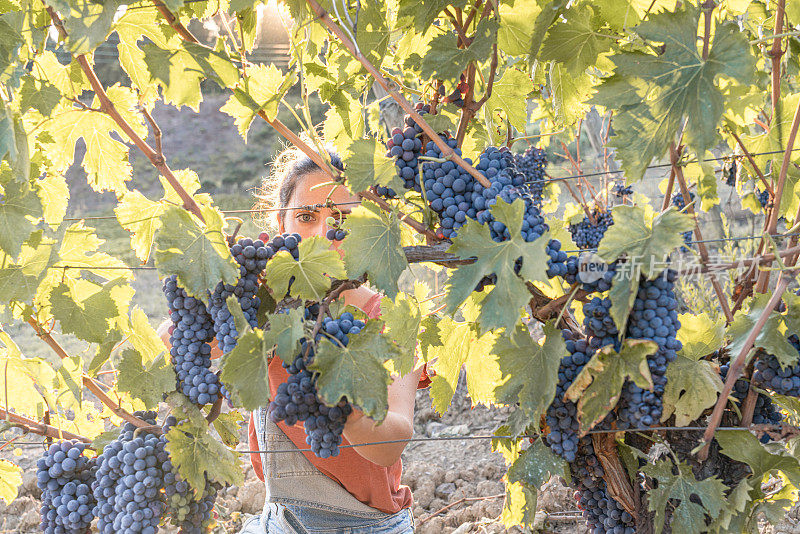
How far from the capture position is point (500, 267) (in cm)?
89

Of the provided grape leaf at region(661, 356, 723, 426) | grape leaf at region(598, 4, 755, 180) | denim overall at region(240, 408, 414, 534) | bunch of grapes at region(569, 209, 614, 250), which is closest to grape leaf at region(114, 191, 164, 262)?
denim overall at region(240, 408, 414, 534)

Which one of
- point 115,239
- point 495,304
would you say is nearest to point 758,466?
point 495,304

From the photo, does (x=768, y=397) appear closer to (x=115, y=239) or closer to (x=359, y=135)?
(x=359, y=135)

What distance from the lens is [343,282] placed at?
1.10 meters

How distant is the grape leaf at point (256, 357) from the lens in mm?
906

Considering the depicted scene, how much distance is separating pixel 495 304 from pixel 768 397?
0.56 metres

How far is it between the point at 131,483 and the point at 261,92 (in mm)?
724

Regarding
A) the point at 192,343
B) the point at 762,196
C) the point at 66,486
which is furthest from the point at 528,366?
the point at 762,196

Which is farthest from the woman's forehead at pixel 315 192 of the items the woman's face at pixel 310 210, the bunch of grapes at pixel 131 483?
the bunch of grapes at pixel 131 483

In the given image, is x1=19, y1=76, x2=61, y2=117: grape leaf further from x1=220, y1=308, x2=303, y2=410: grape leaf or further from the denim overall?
the denim overall

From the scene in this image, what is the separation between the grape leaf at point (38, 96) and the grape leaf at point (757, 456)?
4.10 ft

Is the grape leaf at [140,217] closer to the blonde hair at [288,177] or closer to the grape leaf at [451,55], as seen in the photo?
the blonde hair at [288,177]

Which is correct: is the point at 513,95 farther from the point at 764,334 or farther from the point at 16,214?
the point at 16,214

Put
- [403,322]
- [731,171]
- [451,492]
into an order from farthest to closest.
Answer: [451,492] → [731,171] → [403,322]
